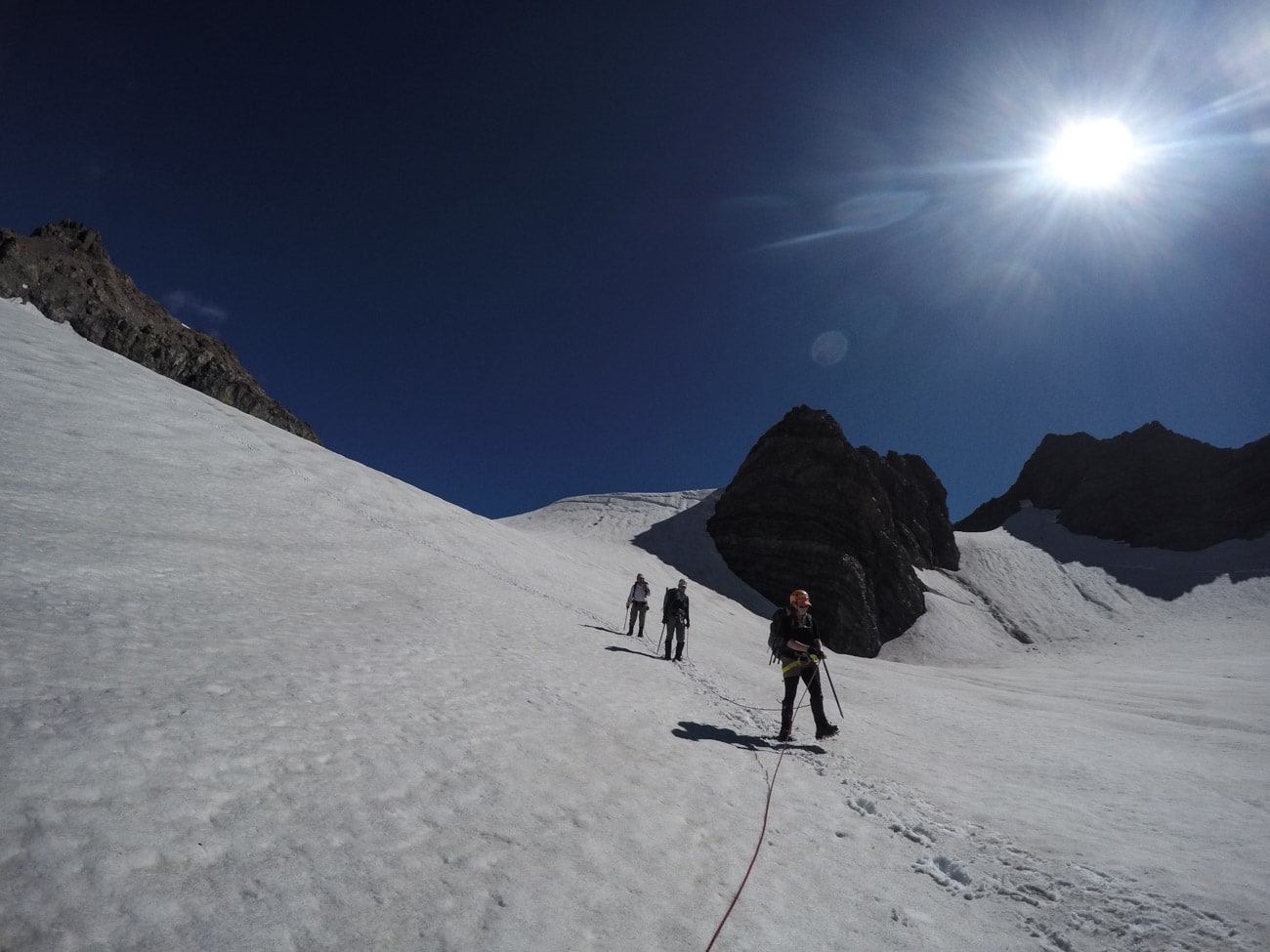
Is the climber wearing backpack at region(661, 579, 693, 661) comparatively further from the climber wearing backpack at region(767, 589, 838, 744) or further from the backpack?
the climber wearing backpack at region(767, 589, 838, 744)

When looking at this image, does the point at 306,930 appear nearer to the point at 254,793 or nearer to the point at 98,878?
the point at 98,878

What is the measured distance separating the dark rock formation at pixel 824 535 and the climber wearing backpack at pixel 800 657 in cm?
3002

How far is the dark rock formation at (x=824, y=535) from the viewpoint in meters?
37.7

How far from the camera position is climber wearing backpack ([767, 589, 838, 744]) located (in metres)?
7.77

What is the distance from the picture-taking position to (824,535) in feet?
137

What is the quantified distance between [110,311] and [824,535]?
2457 inches

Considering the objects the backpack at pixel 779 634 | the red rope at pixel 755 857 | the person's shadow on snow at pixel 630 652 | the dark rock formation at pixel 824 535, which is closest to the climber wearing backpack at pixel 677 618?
the person's shadow on snow at pixel 630 652

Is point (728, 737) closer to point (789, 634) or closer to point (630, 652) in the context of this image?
point (789, 634)

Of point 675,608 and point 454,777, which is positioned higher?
point 675,608

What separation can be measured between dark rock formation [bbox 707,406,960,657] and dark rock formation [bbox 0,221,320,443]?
1692 inches

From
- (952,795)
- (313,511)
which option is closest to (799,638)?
(952,795)

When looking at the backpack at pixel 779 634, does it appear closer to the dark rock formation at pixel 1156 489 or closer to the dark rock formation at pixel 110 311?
the dark rock formation at pixel 110 311

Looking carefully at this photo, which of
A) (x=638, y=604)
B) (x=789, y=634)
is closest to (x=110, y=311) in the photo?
(x=638, y=604)

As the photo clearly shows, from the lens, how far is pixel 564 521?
161 ft
